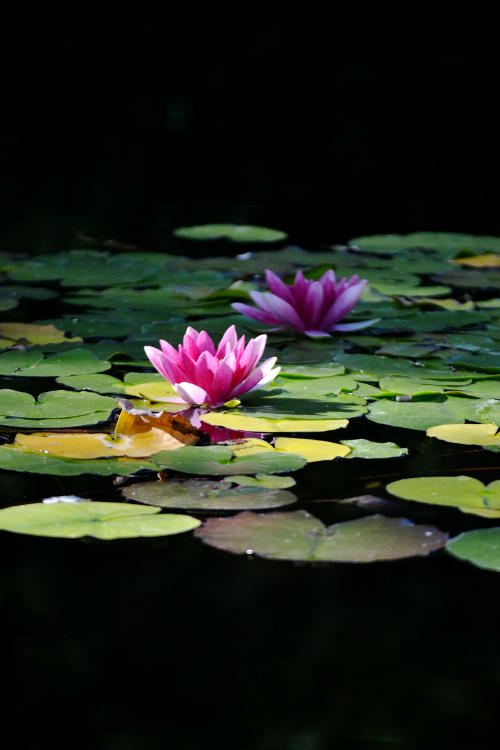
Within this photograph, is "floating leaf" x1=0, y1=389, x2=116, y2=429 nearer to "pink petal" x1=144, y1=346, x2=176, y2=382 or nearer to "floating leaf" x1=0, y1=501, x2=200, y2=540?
"pink petal" x1=144, y1=346, x2=176, y2=382

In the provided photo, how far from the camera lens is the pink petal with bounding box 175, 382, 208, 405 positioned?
6.32 feet

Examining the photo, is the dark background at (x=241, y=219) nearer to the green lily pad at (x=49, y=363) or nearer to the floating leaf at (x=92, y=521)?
the floating leaf at (x=92, y=521)

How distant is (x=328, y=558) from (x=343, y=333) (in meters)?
1.28

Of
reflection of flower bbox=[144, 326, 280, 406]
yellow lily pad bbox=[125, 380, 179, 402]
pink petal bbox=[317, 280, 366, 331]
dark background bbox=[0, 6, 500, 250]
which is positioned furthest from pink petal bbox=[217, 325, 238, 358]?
dark background bbox=[0, 6, 500, 250]

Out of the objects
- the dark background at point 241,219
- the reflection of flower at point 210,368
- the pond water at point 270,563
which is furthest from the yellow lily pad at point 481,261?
the reflection of flower at point 210,368

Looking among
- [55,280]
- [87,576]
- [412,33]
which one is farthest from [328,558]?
[412,33]

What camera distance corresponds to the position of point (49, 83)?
7.90 meters

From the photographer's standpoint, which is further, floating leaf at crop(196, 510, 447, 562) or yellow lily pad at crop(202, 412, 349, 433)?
yellow lily pad at crop(202, 412, 349, 433)

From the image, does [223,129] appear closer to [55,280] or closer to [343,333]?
[55,280]

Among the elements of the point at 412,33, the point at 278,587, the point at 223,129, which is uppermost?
the point at 412,33

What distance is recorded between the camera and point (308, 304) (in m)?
2.52

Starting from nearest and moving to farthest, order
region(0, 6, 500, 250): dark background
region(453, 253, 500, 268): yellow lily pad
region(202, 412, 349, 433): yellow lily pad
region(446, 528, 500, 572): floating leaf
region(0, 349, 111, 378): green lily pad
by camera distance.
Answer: region(446, 528, 500, 572): floating leaf
region(202, 412, 349, 433): yellow lily pad
region(0, 349, 111, 378): green lily pad
region(453, 253, 500, 268): yellow lily pad
region(0, 6, 500, 250): dark background

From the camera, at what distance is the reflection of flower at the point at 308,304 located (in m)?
2.50

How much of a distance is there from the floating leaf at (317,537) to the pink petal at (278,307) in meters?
1.03
